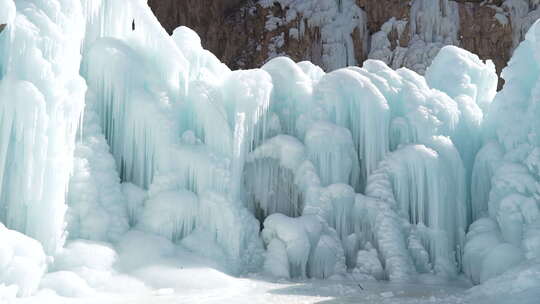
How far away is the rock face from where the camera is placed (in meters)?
25.4

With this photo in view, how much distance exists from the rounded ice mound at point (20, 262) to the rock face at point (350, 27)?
19652 mm

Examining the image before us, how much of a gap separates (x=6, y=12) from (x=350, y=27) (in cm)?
1975

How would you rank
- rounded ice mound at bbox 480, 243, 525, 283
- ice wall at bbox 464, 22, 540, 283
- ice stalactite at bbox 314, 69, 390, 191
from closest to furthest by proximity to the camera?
rounded ice mound at bbox 480, 243, 525, 283 → ice wall at bbox 464, 22, 540, 283 → ice stalactite at bbox 314, 69, 390, 191

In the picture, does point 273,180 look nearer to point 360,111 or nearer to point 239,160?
point 239,160

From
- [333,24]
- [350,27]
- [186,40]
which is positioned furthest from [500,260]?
[333,24]

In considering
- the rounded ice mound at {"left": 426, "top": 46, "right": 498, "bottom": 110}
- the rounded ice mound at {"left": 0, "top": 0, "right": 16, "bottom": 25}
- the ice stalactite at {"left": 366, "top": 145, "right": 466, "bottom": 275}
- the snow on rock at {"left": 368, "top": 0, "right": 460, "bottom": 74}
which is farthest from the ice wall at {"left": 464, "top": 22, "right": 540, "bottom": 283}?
the snow on rock at {"left": 368, "top": 0, "right": 460, "bottom": 74}

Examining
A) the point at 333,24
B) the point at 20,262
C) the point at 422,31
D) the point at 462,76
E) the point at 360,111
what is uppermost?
the point at 333,24

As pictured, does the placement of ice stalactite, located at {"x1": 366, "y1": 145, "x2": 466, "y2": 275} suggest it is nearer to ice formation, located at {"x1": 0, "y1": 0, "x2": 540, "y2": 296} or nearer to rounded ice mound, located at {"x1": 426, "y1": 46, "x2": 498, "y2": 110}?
ice formation, located at {"x1": 0, "y1": 0, "x2": 540, "y2": 296}

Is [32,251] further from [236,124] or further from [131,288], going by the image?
[236,124]

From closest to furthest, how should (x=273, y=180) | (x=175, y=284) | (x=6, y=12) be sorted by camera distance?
1. (x=6, y=12)
2. (x=175, y=284)
3. (x=273, y=180)

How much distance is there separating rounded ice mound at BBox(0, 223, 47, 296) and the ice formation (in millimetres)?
107

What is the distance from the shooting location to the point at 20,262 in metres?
8.05

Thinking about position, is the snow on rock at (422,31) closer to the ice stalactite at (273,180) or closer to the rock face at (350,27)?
the rock face at (350,27)

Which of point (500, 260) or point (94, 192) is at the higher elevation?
point (94, 192)
